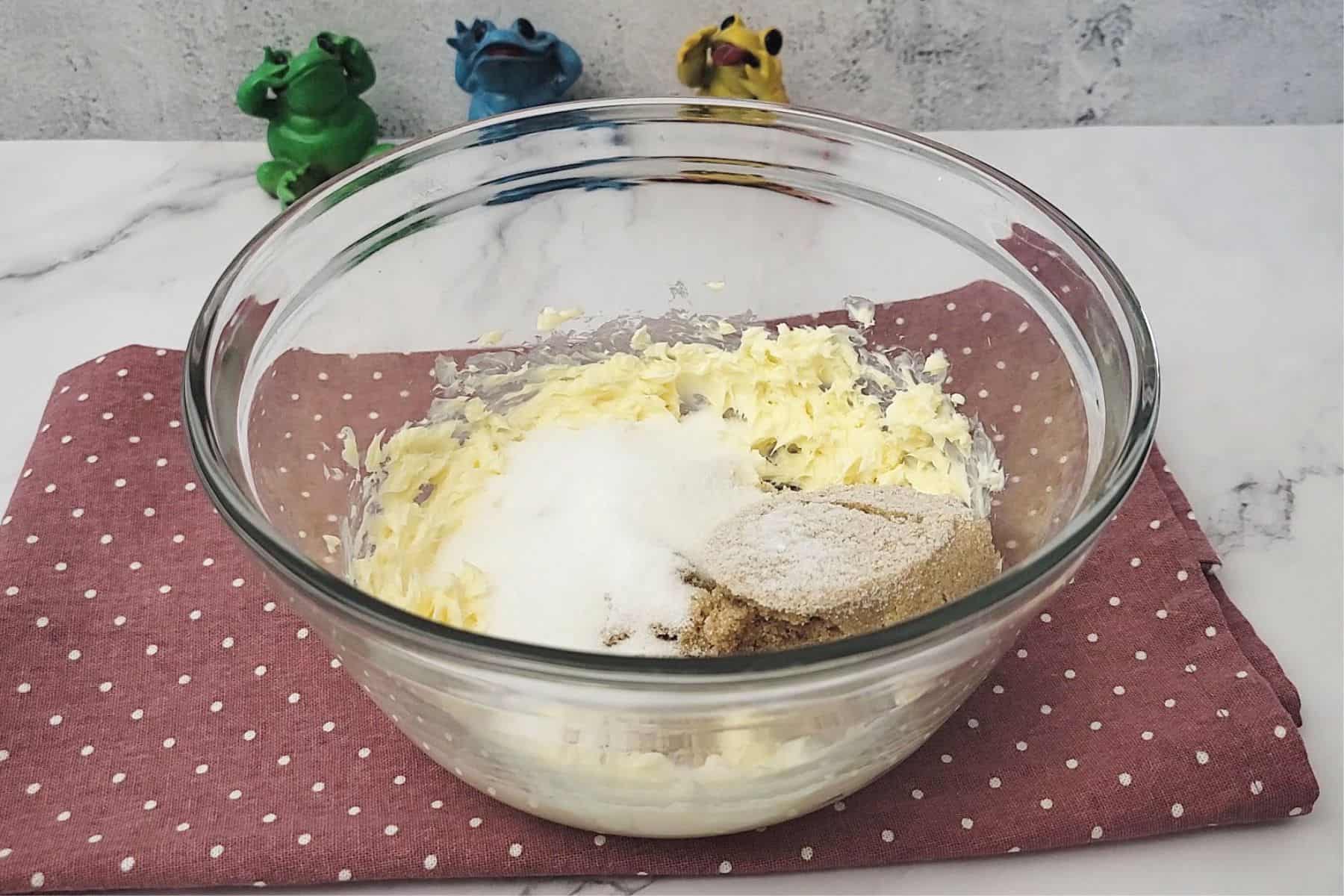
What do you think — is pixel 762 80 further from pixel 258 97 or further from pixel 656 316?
pixel 258 97

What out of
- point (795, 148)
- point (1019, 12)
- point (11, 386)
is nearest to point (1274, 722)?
point (795, 148)

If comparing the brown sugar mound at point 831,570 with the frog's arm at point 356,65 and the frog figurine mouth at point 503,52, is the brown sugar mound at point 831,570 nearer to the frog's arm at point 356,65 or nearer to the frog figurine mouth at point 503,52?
the frog figurine mouth at point 503,52

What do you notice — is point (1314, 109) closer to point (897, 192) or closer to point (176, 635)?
point (897, 192)

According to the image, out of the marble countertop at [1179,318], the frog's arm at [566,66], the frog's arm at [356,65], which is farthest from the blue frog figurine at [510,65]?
the marble countertop at [1179,318]

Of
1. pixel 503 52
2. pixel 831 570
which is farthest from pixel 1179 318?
pixel 503 52

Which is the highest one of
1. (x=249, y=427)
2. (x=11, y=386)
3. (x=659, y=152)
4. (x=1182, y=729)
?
(x=659, y=152)

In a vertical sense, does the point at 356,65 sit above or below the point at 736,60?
below
